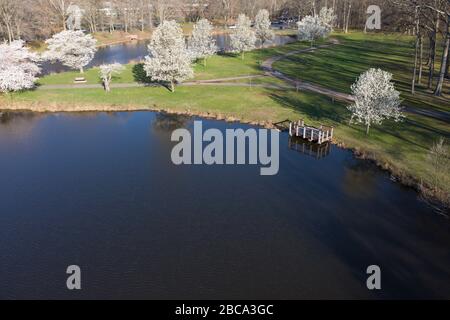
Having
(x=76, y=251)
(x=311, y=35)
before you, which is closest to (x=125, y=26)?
(x=311, y=35)

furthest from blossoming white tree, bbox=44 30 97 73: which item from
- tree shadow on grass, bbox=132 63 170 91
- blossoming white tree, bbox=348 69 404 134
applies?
blossoming white tree, bbox=348 69 404 134

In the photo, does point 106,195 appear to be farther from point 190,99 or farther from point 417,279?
point 190,99

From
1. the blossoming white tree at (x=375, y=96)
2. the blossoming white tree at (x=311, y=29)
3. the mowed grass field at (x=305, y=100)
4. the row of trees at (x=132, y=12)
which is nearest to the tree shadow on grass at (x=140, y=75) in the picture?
the mowed grass field at (x=305, y=100)

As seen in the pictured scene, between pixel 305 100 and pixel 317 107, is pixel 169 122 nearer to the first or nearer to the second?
pixel 305 100

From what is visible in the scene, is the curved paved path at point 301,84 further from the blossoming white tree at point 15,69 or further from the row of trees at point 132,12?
the blossoming white tree at point 15,69

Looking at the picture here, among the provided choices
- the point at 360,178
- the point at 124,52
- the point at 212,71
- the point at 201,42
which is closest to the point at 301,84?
the point at 212,71

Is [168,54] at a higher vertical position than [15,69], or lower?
higher

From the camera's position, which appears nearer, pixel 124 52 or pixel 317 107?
pixel 317 107
